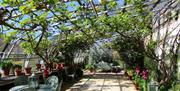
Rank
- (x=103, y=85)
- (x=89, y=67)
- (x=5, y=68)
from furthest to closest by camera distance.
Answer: (x=89, y=67), (x=103, y=85), (x=5, y=68)

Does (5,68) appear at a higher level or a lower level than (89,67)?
higher

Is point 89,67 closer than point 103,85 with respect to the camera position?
No

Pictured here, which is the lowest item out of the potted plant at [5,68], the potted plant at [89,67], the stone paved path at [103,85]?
the stone paved path at [103,85]

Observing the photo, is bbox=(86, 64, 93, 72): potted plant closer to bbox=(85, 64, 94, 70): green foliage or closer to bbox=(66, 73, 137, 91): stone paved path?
bbox=(85, 64, 94, 70): green foliage

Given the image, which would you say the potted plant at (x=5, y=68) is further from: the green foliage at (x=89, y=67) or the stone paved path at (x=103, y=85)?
the green foliage at (x=89, y=67)

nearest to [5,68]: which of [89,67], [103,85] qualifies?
[103,85]

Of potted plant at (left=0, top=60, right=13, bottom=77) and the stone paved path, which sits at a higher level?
potted plant at (left=0, top=60, right=13, bottom=77)

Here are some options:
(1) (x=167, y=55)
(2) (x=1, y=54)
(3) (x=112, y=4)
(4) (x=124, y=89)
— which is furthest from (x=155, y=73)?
(2) (x=1, y=54)

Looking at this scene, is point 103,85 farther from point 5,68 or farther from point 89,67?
point 89,67

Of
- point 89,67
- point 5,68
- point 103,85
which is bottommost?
point 103,85

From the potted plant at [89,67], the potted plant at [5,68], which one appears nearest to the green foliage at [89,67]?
the potted plant at [89,67]

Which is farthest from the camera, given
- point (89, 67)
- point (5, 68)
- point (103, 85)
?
point (89, 67)

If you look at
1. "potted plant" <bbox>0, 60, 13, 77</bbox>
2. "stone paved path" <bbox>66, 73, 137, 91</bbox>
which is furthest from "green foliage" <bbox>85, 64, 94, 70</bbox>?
"potted plant" <bbox>0, 60, 13, 77</bbox>

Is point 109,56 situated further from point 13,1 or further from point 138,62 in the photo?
point 13,1
